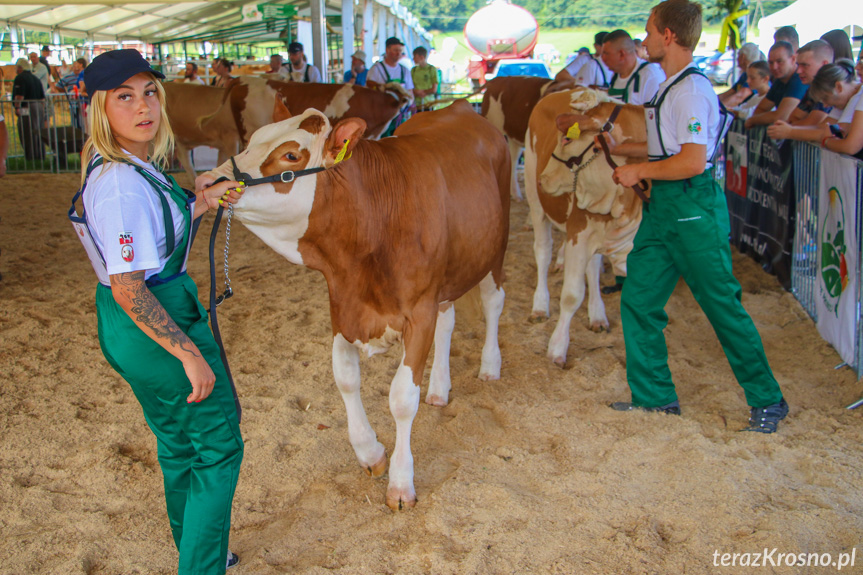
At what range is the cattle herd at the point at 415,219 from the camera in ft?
8.42

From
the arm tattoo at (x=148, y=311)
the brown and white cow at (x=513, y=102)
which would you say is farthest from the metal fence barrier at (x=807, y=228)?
the arm tattoo at (x=148, y=311)

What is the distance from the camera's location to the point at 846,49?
238 inches

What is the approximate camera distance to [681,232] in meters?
3.33

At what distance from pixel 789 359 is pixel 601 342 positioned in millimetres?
1185

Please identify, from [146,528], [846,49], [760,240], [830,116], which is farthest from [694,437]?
[846,49]

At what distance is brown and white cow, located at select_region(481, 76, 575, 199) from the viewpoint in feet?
26.6

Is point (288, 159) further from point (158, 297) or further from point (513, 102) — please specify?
point (513, 102)

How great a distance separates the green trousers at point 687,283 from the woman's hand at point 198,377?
2.34 meters

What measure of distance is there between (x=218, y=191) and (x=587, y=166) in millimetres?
2644

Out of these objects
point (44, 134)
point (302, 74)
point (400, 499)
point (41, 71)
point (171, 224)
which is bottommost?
point (400, 499)

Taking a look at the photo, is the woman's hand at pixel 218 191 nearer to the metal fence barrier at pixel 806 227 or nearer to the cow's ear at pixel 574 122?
the cow's ear at pixel 574 122

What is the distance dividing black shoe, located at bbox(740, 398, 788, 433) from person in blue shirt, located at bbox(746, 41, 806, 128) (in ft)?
→ 11.5

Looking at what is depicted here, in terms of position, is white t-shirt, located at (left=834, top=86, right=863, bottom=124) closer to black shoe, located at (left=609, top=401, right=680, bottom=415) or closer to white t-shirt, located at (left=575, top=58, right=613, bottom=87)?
black shoe, located at (left=609, top=401, right=680, bottom=415)

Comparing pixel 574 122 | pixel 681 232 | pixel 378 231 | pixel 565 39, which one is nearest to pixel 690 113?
pixel 681 232
